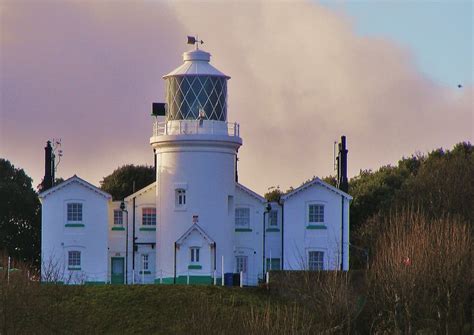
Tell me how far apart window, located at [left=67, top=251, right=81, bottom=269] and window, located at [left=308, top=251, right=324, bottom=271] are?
9.99 meters

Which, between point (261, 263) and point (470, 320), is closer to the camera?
point (470, 320)

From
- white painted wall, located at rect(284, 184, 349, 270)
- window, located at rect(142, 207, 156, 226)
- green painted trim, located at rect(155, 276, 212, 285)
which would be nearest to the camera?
green painted trim, located at rect(155, 276, 212, 285)

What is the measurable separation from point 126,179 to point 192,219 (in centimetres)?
2659

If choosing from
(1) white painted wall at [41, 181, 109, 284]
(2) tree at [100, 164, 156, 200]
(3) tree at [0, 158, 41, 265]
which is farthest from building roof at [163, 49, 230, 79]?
(2) tree at [100, 164, 156, 200]

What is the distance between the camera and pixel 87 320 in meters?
71.1

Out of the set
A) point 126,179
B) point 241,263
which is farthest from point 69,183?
point 126,179

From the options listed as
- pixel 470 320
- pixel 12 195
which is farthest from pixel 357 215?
pixel 470 320

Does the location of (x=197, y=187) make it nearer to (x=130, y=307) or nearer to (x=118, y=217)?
(x=118, y=217)

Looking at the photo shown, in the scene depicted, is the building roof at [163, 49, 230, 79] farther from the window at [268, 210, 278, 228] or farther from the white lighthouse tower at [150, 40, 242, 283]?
the window at [268, 210, 278, 228]

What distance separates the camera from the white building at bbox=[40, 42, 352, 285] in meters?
79.0

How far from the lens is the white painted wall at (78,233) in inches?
3142

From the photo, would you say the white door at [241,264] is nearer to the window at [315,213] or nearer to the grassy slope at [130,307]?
the window at [315,213]

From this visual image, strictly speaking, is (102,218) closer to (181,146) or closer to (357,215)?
(181,146)

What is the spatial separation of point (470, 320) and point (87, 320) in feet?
49.1
